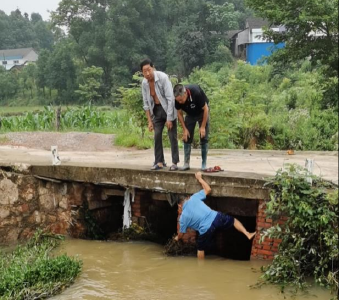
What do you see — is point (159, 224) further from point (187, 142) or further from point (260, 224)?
point (260, 224)

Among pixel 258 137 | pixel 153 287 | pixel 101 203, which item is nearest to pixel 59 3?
pixel 258 137

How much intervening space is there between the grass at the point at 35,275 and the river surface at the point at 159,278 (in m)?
0.15

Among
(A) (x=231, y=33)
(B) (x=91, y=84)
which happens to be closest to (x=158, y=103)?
(B) (x=91, y=84)

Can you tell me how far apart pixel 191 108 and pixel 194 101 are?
14 cm

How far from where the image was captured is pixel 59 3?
49.0 metres

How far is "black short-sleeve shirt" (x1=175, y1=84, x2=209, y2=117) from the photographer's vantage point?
21.4 ft

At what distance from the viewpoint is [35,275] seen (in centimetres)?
568

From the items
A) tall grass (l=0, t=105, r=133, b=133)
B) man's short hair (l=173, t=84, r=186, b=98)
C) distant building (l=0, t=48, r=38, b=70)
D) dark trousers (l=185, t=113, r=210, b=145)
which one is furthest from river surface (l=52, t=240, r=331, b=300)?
distant building (l=0, t=48, r=38, b=70)

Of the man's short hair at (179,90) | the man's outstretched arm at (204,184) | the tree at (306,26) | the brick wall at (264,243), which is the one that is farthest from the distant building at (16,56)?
the brick wall at (264,243)

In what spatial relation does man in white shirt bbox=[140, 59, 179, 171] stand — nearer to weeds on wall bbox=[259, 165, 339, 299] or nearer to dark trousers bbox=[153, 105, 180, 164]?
dark trousers bbox=[153, 105, 180, 164]

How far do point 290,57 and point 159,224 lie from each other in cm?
384

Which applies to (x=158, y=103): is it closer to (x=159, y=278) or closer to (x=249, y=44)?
(x=159, y=278)

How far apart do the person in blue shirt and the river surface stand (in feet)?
1.46

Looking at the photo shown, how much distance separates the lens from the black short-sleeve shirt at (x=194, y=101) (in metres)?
6.53
